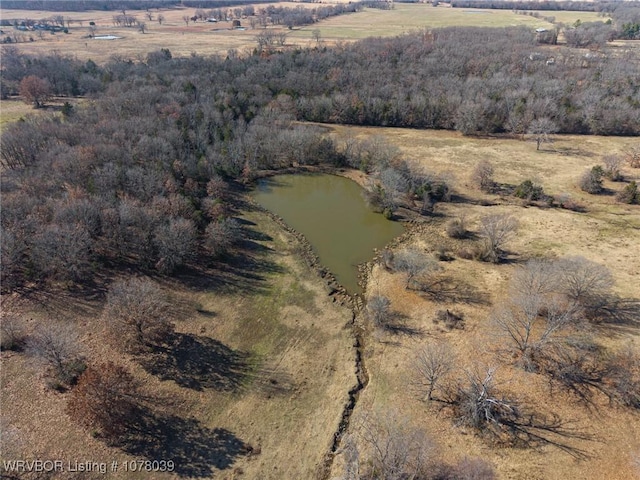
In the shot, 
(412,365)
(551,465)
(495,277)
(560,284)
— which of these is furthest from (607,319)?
(412,365)

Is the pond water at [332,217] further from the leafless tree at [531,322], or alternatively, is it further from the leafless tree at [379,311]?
the leafless tree at [531,322]

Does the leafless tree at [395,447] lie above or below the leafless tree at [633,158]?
below

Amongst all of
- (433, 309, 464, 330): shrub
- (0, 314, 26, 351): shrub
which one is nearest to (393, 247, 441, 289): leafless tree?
(433, 309, 464, 330): shrub

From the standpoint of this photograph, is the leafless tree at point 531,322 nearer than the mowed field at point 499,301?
No

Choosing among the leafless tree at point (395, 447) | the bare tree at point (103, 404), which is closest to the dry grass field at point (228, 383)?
the bare tree at point (103, 404)

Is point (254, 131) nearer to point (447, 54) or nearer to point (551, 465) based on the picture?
point (551, 465)

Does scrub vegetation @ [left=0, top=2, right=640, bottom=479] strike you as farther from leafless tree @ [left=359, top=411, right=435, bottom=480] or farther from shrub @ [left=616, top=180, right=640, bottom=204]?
shrub @ [left=616, top=180, right=640, bottom=204]

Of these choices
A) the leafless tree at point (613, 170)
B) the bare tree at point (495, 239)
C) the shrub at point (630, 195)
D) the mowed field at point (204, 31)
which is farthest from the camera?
the mowed field at point (204, 31)
